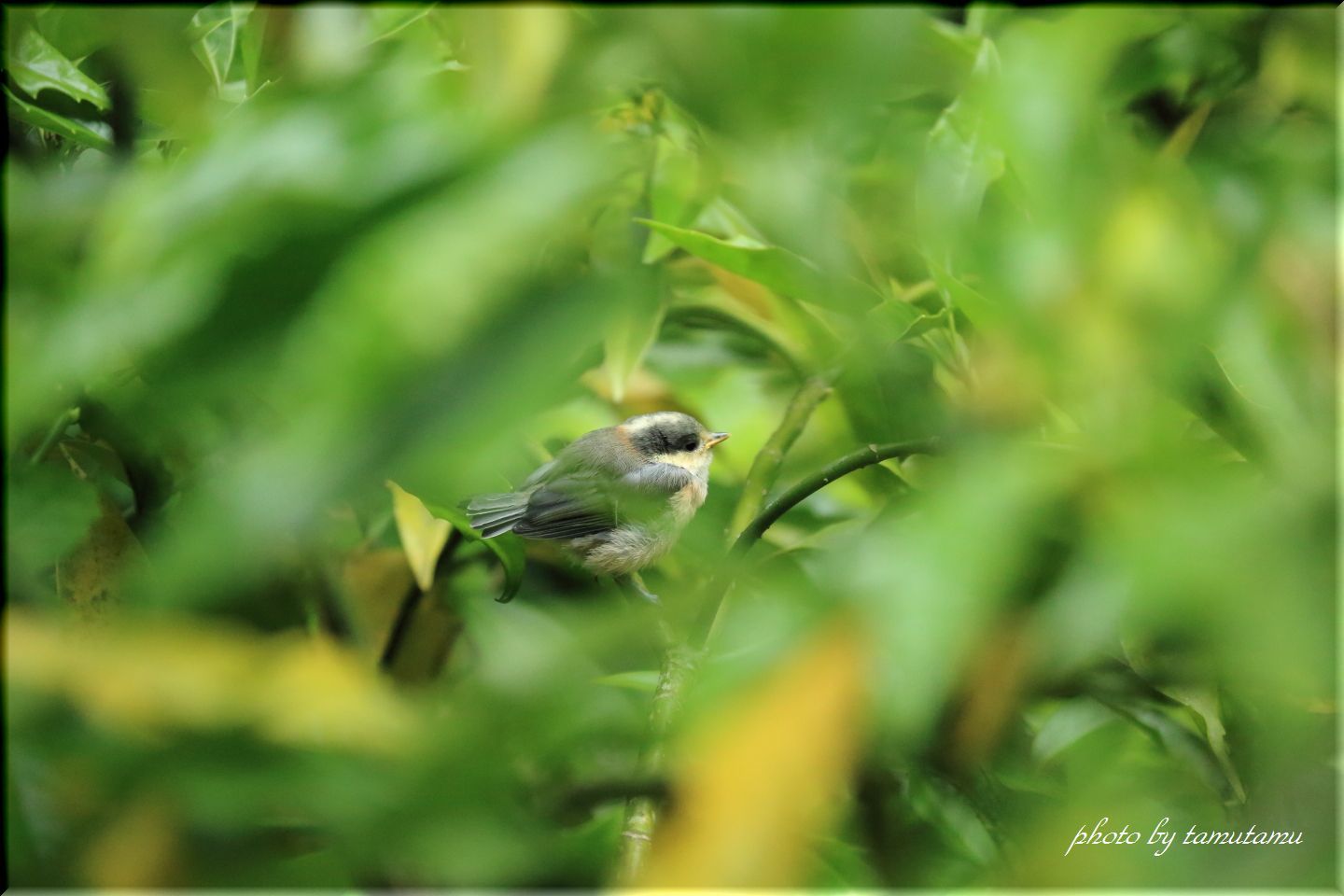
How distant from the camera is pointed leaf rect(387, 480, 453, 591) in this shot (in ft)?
2.64

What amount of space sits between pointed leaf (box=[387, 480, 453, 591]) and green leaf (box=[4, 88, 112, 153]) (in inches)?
10.6

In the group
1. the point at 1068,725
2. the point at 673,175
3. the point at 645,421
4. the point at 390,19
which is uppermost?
the point at 390,19

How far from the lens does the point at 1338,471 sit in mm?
336

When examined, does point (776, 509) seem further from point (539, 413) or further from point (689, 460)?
point (689, 460)

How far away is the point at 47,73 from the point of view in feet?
2.27

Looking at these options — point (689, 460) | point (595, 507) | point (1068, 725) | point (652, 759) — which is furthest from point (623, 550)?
point (652, 759)

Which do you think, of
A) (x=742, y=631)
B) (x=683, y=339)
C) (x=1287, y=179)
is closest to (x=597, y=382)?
(x=683, y=339)

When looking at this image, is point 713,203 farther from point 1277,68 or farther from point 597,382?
point 1277,68

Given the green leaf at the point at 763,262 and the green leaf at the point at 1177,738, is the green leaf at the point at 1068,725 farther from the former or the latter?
the green leaf at the point at 763,262

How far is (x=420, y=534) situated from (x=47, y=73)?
35 cm

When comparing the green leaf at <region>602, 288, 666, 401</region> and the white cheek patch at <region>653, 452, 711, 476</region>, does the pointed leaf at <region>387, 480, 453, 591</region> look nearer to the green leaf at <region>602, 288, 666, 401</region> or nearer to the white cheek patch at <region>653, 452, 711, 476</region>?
the green leaf at <region>602, 288, 666, 401</region>

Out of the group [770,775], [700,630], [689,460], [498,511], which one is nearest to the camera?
[770,775]

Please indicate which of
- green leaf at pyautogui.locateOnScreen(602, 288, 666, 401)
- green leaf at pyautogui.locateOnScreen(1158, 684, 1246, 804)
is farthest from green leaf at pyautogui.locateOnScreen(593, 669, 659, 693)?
green leaf at pyautogui.locateOnScreen(1158, 684, 1246, 804)

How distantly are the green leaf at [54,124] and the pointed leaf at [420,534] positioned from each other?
0.89 feet
